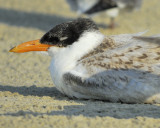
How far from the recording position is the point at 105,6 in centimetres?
1081

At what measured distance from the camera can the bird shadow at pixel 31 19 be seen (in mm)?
12016

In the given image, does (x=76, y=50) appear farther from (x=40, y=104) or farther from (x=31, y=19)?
(x=31, y=19)

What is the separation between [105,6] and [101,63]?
21.4 ft

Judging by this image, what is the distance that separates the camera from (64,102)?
4.46 metres

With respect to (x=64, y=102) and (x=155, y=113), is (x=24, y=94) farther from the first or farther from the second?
(x=155, y=113)

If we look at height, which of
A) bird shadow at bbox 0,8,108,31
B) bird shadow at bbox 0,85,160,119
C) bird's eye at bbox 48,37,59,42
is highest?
bird's eye at bbox 48,37,59,42

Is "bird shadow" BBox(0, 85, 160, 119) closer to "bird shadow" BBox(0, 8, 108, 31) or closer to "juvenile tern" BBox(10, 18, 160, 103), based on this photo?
"juvenile tern" BBox(10, 18, 160, 103)

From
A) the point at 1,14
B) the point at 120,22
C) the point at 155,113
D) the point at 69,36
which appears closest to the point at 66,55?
the point at 69,36

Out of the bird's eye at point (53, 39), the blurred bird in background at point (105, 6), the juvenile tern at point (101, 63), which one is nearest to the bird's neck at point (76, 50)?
the juvenile tern at point (101, 63)

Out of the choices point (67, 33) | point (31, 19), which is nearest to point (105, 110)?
point (67, 33)

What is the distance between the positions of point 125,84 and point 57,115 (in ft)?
3.55

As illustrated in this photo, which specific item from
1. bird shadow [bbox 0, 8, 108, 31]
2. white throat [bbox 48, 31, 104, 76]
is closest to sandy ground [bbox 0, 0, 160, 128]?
white throat [bbox 48, 31, 104, 76]

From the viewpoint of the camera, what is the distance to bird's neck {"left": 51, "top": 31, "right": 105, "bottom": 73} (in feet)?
15.6

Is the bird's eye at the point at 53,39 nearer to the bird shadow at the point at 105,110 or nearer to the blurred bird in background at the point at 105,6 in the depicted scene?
the bird shadow at the point at 105,110
